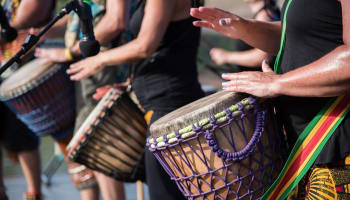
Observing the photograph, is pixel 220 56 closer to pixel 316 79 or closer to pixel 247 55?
pixel 247 55

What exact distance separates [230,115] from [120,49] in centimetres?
93

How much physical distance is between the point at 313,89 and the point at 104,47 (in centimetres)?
145

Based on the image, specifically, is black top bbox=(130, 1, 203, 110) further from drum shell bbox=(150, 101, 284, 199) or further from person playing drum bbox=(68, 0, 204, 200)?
drum shell bbox=(150, 101, 284, 199)

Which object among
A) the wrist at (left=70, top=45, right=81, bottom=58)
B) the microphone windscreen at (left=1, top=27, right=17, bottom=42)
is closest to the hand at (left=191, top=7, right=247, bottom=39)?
the microphone windscreen at (left=1, top=27, right=17, bottom=42)

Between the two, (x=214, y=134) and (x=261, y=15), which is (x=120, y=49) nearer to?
(x=214, y=134)

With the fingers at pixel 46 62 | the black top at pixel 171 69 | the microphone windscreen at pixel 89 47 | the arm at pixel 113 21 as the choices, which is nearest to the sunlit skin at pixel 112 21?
the arm at pixel 113 21

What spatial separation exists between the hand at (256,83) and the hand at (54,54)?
144 cm

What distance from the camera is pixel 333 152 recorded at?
53.5 inches

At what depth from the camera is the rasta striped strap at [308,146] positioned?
1.38m

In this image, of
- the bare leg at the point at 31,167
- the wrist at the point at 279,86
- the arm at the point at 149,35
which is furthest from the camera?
the bare leg at the point at 31,167

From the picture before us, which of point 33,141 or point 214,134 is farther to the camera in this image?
point 33,141

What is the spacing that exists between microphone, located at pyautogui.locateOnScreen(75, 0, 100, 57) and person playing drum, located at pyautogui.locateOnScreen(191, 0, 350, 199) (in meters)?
0.56

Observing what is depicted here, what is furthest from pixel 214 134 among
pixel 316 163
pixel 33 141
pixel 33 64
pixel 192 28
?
pixel 33 141

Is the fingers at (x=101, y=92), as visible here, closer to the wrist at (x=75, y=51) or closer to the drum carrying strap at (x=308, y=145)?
the wrist at (x=75, y=51)
